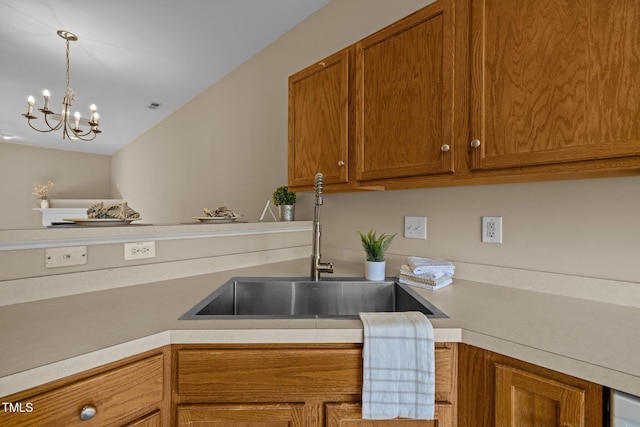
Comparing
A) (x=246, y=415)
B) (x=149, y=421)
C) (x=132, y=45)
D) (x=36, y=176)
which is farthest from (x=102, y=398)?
(x=36, y=176)

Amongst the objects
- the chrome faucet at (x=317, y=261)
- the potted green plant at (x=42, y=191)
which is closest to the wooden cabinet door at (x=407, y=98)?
the chrome faucet at (x=317, y=261)

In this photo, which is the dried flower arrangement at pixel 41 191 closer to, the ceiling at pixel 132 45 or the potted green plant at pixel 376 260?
the ceiling at pixel 132 45

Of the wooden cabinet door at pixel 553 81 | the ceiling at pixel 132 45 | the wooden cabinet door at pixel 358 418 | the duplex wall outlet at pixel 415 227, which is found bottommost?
the wooden cabinet door at pixel 358 418

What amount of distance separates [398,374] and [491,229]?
0.81m

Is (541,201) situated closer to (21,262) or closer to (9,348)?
(9,348)

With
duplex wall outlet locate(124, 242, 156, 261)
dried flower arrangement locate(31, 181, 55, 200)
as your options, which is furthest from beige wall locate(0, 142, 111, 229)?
duplex wall outlet locate(124, 242, 156, 261)

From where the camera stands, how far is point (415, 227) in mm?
1513

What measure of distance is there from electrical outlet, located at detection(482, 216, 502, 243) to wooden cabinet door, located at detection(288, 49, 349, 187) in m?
0.64

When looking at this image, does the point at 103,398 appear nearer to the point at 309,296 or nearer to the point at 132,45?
the point at 309,296

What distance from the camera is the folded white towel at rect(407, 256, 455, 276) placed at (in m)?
1.24

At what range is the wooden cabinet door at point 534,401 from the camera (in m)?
0.63

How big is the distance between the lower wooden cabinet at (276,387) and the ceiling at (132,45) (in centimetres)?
223

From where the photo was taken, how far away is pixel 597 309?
0.92 m

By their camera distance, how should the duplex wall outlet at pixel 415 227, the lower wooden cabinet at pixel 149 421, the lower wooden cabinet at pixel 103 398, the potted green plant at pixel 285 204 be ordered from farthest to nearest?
the potted green plant at pixel 285 204, the duplex wall outlet at pixel 415 227, the lower wooden cabinet at pixel 149 421, the lower wooden cabinet at pixel 103 398
